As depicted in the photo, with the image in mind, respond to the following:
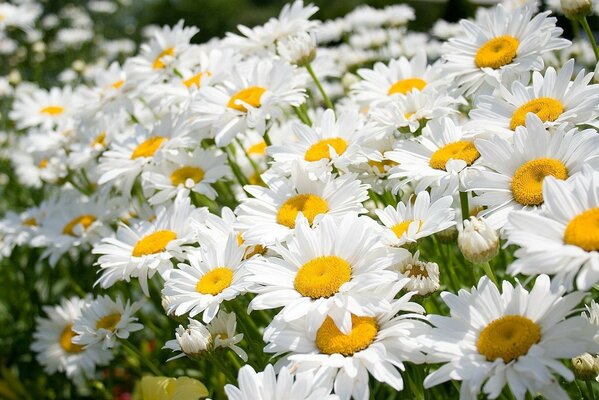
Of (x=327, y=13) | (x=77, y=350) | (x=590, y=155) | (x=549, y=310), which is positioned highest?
(x=590, y=155)

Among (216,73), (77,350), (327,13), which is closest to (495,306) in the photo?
(216,73)

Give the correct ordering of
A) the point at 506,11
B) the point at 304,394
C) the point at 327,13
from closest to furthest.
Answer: the point at 304,394 → the point at 506,11 → the point at 327,13

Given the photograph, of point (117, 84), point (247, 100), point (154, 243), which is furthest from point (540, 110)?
point (117, 84)

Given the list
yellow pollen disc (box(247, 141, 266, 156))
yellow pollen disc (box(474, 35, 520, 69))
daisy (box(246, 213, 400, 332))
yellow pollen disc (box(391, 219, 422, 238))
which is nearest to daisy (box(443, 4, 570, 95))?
yellow pollen disc (box(474, 35, 520, 69))

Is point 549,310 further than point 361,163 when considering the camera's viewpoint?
No

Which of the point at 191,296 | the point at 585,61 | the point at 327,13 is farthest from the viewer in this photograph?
the point at 327,13

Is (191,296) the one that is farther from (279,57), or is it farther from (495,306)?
(279,57)

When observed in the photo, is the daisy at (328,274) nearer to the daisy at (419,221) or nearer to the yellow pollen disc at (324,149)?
the daisy at (419,221)

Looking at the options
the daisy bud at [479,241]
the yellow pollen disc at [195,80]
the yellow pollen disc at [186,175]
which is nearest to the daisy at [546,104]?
the daisy bud at [479,241]

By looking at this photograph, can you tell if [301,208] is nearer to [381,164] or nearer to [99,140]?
[381,164]
